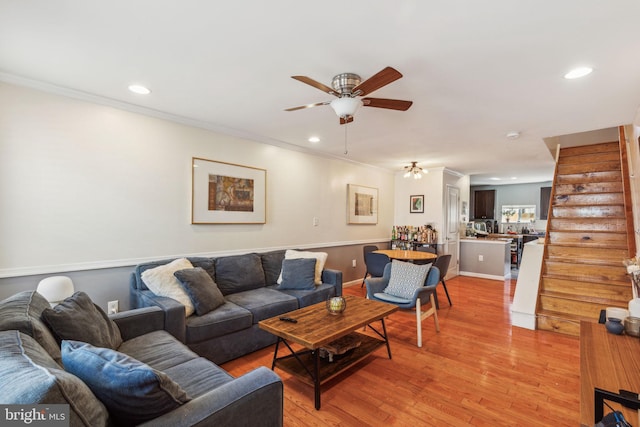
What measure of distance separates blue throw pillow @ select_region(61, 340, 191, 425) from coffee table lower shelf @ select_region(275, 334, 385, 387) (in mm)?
1261

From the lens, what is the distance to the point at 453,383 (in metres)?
2.37

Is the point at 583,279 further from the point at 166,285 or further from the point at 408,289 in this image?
the point at 166,285

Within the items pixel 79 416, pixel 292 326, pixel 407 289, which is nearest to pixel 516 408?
pixel 407 289

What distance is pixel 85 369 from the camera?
1.12m

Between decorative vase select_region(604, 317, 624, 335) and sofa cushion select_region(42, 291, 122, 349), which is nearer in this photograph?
sofa cushion select_region(42, 291, 122, 349)

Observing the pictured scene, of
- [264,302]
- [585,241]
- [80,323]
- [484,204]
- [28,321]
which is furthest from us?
[484,204]

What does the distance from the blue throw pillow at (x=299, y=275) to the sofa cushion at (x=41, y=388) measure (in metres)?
2.57

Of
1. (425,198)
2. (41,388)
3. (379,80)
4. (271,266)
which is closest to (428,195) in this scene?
(425,198)

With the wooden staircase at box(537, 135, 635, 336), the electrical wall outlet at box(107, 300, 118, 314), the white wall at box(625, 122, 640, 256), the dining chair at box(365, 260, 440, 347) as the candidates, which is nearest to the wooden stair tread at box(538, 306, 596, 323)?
the wooden staircase at box(537, 135, 635, 336)

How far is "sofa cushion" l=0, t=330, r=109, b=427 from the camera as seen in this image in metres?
0.81

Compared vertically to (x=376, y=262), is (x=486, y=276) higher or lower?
lower

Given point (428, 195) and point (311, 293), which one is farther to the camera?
point (428, 195)

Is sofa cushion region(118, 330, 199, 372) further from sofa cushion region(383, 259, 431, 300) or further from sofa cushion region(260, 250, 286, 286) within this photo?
sofa cushion region(383, 259, 431, 300)

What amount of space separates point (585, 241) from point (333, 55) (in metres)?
4.24
